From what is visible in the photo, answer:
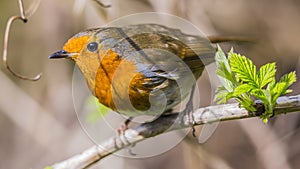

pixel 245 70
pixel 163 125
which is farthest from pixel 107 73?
pixel 245 70

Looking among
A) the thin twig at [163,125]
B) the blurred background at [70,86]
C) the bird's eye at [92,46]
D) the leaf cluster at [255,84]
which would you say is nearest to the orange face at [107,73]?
the bird's eye at [92,46]

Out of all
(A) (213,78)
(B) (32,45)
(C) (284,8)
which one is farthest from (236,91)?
(B) (32,45)

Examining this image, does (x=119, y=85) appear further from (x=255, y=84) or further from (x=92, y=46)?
(x=255, y=84)

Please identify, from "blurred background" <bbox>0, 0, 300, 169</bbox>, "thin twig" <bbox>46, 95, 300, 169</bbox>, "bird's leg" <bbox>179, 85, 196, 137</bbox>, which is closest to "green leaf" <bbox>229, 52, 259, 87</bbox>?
"thin twig" <bbox>46, 95, 300, 169</bbox>

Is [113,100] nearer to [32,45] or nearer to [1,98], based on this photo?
[1,98]

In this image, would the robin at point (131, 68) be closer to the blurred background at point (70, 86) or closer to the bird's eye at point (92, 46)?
the bird's eye at point (92, 46)

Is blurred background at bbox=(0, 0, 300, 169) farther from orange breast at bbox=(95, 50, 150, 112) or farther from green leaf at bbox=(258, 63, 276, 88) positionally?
green leaf at bbox=(258, 63, 276, 88)

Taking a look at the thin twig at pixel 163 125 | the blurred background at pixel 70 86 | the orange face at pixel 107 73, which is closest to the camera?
the thin twig at pixel 163 125
